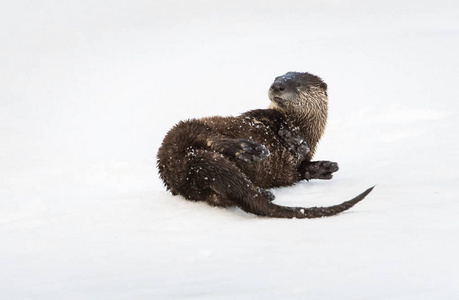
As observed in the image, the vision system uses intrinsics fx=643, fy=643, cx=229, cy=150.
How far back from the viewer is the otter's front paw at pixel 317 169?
171 inches

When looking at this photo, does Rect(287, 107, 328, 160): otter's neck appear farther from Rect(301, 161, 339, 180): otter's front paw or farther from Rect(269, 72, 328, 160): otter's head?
Rect(301, 161, 339, 180): otter's front paw

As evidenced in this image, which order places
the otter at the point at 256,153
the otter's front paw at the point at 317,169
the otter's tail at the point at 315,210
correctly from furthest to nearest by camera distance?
1. the otter's front paw at the point at 317,169
2. the otter at the point at 256,153
3. the otter's tail at the point at 315,210

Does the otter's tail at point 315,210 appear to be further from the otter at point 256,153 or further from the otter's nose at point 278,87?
the otter's nose at point 278,87

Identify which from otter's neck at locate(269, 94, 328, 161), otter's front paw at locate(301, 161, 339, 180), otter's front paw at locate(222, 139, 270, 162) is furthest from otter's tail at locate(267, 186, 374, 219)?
otter's neck at locate(269, 94, 328, 161)

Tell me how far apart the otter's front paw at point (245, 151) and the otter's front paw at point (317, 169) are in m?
0.84

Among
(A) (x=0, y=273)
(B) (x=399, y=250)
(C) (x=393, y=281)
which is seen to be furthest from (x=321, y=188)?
(A) (x=0, y=273)

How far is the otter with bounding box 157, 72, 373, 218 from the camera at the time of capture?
3352 mm

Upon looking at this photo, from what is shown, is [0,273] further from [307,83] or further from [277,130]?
[307,83]

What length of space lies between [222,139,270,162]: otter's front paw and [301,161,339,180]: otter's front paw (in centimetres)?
84

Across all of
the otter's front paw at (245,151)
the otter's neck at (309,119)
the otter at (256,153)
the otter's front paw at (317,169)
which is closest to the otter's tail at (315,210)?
the otter at (256,153)

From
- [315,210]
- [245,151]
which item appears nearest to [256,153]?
[245,151]

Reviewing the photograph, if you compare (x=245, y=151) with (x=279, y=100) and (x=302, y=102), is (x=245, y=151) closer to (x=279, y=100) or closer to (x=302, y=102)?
(x=279, y=100)

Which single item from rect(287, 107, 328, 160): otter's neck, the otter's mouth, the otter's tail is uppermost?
the otter's mouth

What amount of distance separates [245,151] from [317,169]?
945 millimetres
